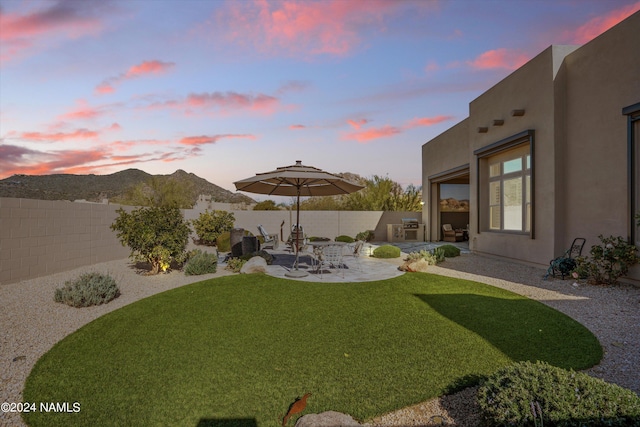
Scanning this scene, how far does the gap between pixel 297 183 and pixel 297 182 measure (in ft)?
→ 0.09

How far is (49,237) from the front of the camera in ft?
25.0

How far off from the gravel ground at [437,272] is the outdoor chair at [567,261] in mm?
303

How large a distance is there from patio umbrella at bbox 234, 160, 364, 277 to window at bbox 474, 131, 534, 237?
4605 mm

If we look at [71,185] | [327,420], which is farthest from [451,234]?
[71,185]

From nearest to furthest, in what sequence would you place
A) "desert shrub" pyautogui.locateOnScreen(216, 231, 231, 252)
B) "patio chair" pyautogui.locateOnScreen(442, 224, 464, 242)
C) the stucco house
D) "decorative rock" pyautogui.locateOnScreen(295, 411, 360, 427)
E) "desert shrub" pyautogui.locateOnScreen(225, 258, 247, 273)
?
"decorative rock" pyautogui.locateOnScreen(295, 411, 360, 427)
the stucco house
"desert shrub" pyautogui.locateOnScreen(225, 258, 247, 273)
"desert shrub" pyautogui.locateOnScreen(216, 231, 231, 252)
"patio chair" pyautogui.locateOnScreen(442, 224, 464, 242)

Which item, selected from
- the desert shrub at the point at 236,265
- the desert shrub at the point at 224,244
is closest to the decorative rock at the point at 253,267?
the desert shrub at the point at 236,265

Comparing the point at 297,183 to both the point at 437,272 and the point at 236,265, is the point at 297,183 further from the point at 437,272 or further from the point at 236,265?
the point at 437,272

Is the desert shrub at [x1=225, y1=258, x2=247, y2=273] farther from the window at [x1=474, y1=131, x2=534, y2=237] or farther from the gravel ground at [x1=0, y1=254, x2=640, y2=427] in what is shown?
the window at [x1=474, y1=131, x2=534, y2=237]

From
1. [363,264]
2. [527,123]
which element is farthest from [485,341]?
[527,123]

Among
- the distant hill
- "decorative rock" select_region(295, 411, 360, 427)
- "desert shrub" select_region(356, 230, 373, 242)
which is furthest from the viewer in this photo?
the distant hill

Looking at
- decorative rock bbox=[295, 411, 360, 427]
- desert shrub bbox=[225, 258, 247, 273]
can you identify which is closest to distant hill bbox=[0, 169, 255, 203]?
desert shrub bbox=[225, 258, 247, 273]

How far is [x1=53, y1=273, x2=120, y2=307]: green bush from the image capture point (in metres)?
5.45

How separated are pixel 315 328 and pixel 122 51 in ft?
28.0

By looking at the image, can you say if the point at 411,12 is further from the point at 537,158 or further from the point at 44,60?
the point at 44,60
